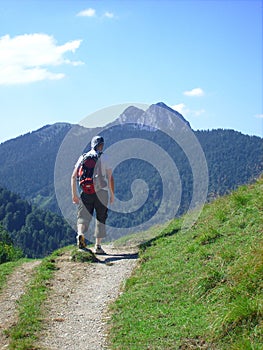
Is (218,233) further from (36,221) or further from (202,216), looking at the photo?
(36,221)

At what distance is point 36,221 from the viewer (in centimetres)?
13200

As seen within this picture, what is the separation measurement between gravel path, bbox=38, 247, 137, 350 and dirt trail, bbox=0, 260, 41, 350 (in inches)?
22.9

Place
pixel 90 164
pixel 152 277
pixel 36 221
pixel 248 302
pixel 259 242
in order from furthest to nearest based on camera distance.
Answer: pixel 36 221 → pixel 90 164 → pixel 152 277 → pixel 259 242 → pixel 248 302

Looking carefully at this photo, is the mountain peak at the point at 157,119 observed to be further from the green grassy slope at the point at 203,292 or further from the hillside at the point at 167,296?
→ the green grassy slope at the point at 203,292

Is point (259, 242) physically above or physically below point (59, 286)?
above

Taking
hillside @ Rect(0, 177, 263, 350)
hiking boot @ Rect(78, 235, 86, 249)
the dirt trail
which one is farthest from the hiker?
the dirt trail

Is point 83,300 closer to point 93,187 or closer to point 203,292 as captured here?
point 203,292

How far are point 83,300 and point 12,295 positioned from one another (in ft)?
4.89

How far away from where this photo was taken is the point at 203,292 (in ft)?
22.8

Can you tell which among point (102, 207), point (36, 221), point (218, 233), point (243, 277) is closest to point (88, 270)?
point (102, 207)

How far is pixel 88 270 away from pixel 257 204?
417cm

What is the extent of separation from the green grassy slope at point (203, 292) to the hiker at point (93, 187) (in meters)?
2.19

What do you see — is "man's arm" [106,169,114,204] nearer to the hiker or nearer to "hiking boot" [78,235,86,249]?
the hiker

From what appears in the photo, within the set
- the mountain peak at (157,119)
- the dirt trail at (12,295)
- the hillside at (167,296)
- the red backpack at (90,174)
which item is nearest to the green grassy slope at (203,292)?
the hillside at (167,296)
